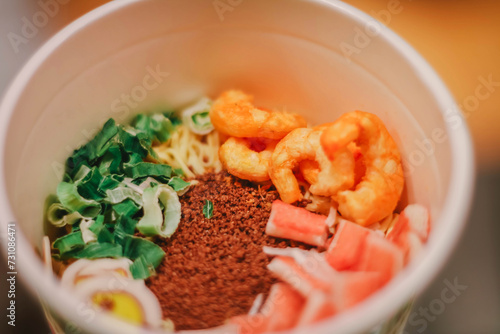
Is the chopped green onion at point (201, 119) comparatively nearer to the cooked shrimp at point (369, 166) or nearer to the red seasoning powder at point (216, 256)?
the red seasoning powder at point (216, 256)

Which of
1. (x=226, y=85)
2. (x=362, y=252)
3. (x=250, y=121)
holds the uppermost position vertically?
(x=226, y=85)

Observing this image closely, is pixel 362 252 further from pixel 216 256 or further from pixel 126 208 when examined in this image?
pixel 126 208

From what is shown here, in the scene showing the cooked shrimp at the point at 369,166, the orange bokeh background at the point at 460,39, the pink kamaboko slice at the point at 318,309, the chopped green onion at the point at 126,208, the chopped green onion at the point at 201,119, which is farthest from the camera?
the orange bokeh background at the point at 460,39

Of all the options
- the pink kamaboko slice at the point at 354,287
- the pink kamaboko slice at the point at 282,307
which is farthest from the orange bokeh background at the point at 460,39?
the pink kamaboko slice at the point at 282,307

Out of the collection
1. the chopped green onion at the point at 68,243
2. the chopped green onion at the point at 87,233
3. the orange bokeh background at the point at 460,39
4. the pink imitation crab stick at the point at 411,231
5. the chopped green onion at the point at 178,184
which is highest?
the orange bokeh background at the point at 460,39

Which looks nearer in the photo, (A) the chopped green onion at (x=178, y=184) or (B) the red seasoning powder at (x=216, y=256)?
(B) the red seasoning powder at (x=216, y=256)

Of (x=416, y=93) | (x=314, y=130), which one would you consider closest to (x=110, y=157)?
(x=314, y=130)

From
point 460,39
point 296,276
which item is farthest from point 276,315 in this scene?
point 460,39

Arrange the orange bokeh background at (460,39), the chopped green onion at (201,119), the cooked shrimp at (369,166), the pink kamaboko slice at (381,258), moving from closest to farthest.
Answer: the pink kamaboko slice at (381,258) → the cooked shrimp at (369,166) → the chopped green onion at (201,119) → the orange bokeh background at (460,39)
